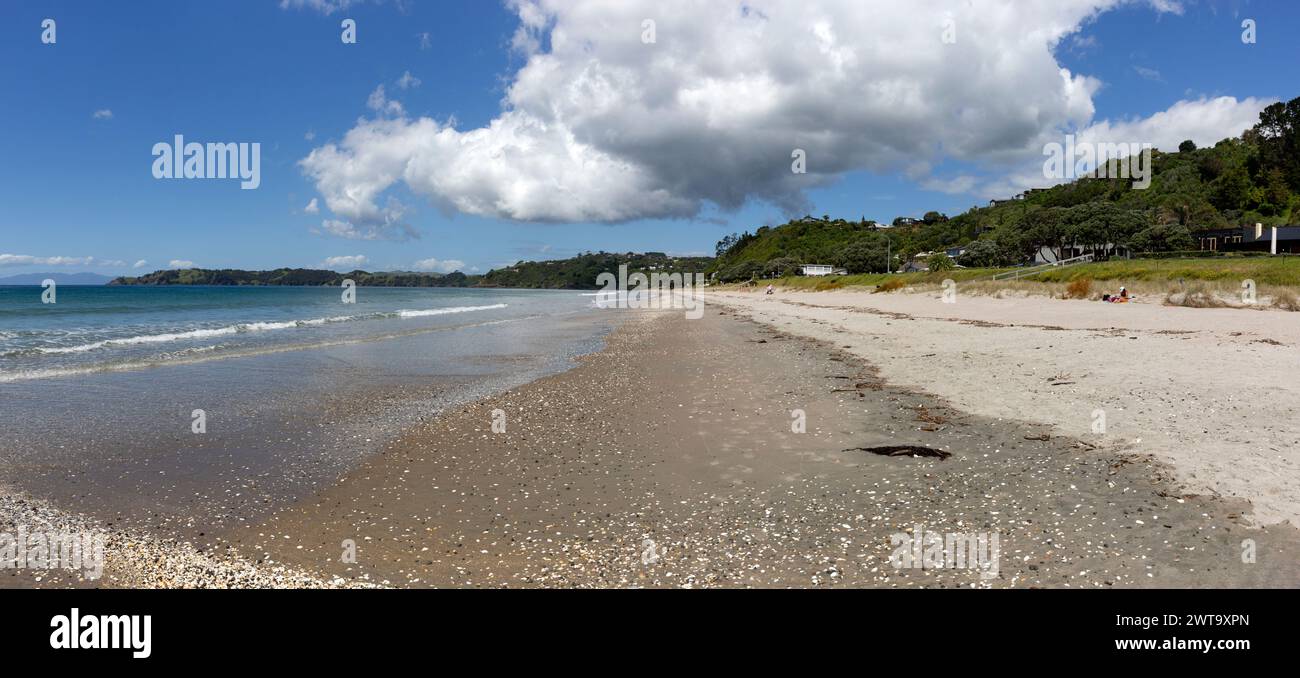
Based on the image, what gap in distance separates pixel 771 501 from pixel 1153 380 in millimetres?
9780

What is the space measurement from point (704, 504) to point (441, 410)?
7.42m

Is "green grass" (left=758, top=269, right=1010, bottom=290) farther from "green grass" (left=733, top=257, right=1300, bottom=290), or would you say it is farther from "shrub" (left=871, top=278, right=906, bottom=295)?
"green grass" (left=733, top=257, right=1300, bottom=290)

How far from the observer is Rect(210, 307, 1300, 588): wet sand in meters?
4.91

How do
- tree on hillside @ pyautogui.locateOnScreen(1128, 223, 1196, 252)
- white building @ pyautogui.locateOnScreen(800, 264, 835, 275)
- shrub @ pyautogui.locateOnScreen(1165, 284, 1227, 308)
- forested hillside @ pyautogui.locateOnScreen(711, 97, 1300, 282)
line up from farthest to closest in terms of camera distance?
white building @ pyautogui.locateOnScreen(800, 264, 835, 275), forested hillside @ pyautogui.locateOnScreen(711, 97, 1300, 282), tree on hillside @ pyautogui.locateOnScreen(1128, 223, 1196, 252), shrub @ pyautogui.locateOnScreen(1165, 284, 1227, 308)

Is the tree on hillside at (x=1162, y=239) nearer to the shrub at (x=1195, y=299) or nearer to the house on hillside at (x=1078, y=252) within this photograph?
the house on hillside at (x=1078, y=252)

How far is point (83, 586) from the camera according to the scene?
4.86 m

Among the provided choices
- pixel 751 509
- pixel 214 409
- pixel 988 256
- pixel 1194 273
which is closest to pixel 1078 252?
pixel 988 256

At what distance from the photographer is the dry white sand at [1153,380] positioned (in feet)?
23.6

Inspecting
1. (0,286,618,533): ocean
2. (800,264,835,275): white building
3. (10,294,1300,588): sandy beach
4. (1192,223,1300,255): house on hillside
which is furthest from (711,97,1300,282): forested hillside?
(10,294,1300,588): sandy beach

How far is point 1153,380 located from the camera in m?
11.9

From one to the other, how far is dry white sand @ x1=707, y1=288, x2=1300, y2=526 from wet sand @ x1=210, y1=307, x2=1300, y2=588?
0.60 meters

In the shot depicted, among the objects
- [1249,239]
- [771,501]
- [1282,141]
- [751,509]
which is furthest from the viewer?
[1282,141]

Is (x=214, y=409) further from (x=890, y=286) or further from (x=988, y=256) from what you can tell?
(x=988, y=256)

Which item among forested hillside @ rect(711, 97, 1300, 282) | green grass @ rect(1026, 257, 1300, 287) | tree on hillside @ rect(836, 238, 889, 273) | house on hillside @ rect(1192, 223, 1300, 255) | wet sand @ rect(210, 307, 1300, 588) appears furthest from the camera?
tree on hillside @ rect(836, 238, 889, 273)
